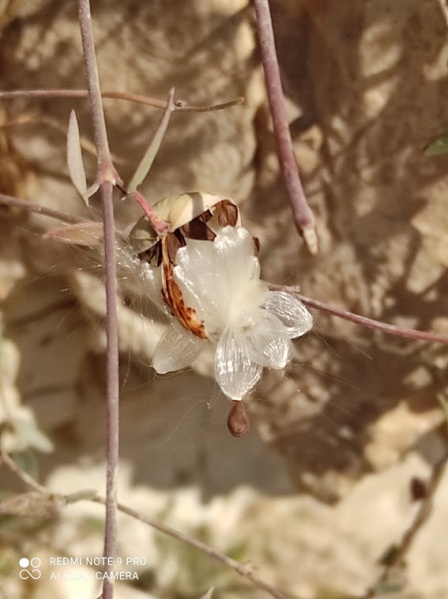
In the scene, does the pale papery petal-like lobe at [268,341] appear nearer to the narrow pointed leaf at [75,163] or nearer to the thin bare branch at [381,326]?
the thin bare branch at [381,326]

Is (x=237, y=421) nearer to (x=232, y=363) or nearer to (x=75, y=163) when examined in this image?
(x=232, y=363)

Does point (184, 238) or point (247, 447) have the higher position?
point (184, 238)

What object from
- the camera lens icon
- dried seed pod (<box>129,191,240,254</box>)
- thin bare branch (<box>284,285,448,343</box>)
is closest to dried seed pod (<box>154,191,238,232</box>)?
dried seed pod (<box>129,191,240,254</box>)

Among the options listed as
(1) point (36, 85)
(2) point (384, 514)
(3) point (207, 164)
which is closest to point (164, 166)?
(3) point (207, 164)

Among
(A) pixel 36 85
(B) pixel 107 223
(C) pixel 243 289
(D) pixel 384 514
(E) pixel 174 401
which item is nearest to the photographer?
(B) pixel 107 223

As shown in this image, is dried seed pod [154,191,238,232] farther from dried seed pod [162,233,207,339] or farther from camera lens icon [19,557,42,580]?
camera lens icon [19,557,42,580]

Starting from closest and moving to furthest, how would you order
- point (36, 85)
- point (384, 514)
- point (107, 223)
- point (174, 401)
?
point (107, 223) < point (36, 85) < point (174, 401) < point (384, 514)

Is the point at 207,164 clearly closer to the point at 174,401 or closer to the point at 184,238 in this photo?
the point at 184,238

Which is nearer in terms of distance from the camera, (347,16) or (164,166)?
(347,16)
